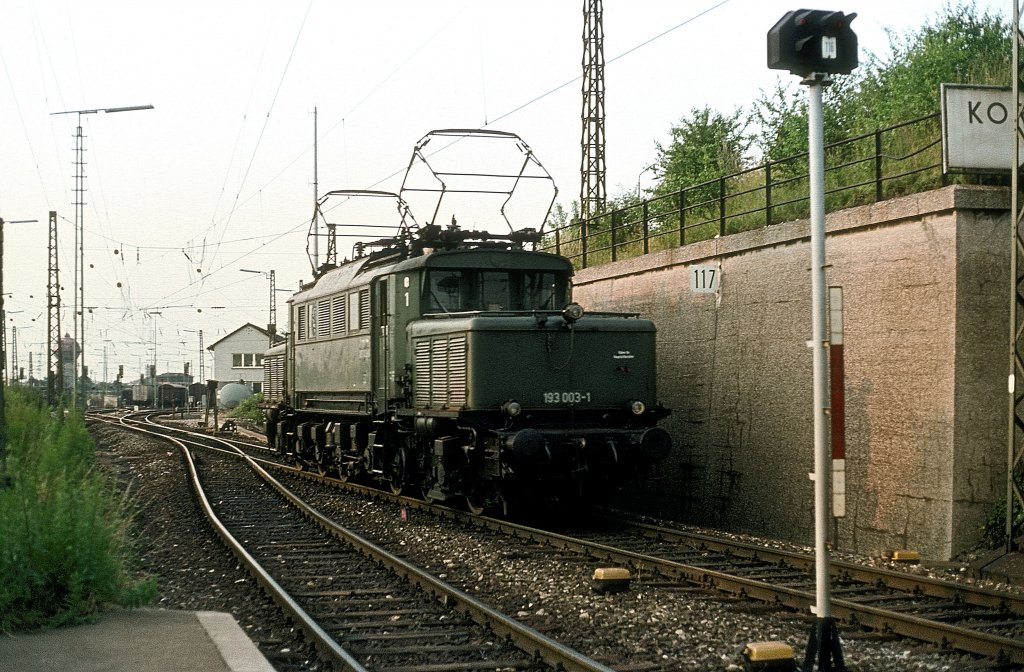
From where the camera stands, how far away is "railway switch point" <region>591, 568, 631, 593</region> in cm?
959

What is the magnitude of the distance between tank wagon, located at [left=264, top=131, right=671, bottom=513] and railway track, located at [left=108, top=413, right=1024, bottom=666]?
0.99 m

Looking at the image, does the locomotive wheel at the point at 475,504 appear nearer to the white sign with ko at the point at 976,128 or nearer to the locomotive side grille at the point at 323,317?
the locomotive side grille at the point at 323,317

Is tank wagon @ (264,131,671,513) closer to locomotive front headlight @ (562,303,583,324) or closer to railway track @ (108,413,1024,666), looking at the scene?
locomotive front headlight @ (562,303,583,324)

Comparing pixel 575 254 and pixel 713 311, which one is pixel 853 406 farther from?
pixel 575 254

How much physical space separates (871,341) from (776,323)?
173 centimetres

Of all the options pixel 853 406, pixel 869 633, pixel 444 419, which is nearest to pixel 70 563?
pixel 869 633

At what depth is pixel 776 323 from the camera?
44.7 feet

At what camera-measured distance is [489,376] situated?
527 inches

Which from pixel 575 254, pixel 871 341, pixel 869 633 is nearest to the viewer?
pixel 869 633

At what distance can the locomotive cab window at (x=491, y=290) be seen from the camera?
592 inches

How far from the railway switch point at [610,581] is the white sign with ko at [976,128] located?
17.4 ft

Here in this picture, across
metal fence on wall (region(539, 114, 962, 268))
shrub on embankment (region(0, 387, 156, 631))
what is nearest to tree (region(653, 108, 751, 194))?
metal fence on wall (region(539, 114, 962, 268))

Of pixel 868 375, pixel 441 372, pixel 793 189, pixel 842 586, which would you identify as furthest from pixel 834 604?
pixel 793 189

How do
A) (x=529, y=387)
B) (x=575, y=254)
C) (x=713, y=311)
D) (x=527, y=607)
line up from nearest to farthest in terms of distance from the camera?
(x=527, y=607) → (x=529, y=387) → (x=713, y=311) → (x=575, y=254)
